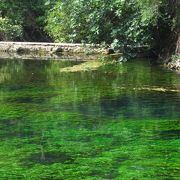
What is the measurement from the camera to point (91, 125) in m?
7.95

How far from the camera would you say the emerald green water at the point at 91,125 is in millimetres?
5652

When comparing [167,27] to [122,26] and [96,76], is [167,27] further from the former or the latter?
[96,76]

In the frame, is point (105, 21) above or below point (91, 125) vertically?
above

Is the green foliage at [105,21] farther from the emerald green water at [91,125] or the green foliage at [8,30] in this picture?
the green foliage at [8,30]

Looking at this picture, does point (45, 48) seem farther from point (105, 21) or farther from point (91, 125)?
point (91, 125)

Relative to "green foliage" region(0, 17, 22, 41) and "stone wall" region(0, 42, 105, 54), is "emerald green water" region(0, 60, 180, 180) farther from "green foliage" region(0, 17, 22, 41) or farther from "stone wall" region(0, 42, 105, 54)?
"green foliage" region(0, 17, 22, 41)

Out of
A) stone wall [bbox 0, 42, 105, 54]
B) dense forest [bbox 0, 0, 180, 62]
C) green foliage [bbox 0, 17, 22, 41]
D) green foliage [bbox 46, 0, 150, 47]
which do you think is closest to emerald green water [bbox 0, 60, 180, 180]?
dense forest [bbox 0, 0, 180, 62]

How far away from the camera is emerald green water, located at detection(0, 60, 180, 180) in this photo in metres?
5.65

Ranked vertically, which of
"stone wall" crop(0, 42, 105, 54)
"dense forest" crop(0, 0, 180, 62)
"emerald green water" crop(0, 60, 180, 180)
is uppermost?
"dense forest" crop(0, 0, 180, 62)

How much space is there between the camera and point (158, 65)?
1498cm

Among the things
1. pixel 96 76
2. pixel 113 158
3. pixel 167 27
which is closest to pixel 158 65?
pixel 167 27

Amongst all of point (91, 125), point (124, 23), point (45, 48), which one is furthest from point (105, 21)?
point (91, 125)

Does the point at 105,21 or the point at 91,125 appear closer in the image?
the point at 91,125

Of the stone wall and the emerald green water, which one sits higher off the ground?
the stone wall
